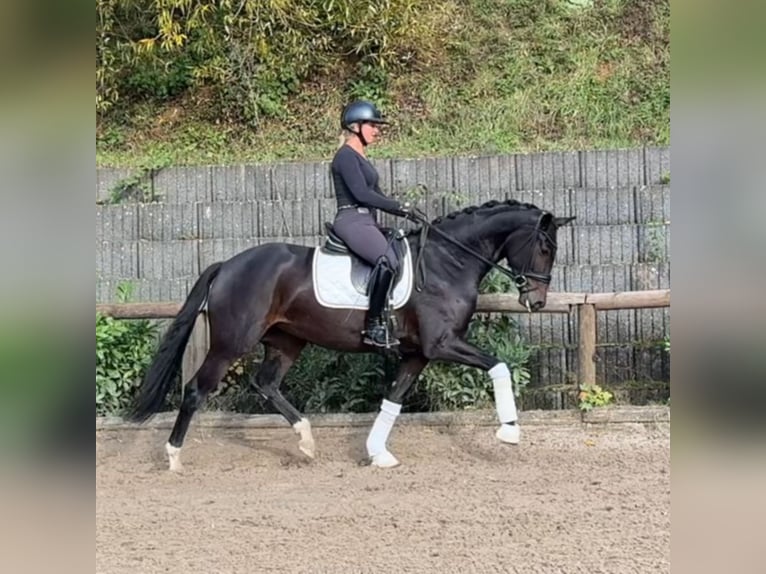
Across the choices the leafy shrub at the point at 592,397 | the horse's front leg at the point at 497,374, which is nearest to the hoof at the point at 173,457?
the horse's front leg at the point at 497,374

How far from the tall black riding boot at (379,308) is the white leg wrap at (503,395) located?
71 centimetres

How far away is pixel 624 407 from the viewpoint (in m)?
6.23

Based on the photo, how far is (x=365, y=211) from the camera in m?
5.33

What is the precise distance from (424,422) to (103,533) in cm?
266

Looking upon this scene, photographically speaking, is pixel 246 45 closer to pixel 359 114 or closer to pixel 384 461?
pixel 359 114

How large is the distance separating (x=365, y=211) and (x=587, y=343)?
2.17 metres

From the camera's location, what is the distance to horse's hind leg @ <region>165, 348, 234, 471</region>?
5359 millimetres

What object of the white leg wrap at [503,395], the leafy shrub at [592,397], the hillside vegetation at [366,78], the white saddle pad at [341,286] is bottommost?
the leafy shrub at [592,397]

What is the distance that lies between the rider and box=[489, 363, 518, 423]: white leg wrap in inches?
27.9

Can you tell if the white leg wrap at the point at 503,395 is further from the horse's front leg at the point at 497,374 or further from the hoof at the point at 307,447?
the hoof at the point at 307,447

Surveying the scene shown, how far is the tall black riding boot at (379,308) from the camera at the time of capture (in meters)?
Answer: 5.18
